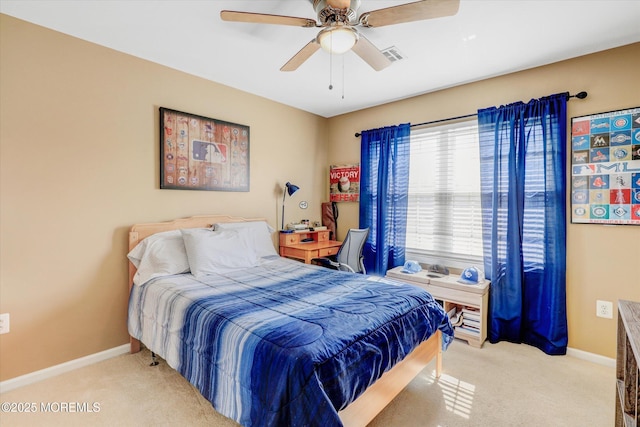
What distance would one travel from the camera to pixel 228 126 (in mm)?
3258

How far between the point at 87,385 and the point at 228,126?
2.55 m

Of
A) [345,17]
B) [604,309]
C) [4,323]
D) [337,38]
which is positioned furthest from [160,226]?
[604,309]

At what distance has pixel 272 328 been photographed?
1.48 metres

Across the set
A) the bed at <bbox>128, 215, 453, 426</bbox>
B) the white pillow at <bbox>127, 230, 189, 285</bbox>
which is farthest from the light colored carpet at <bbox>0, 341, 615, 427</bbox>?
the white pillow at <bbox>127, 230, 189, 285</bbox>

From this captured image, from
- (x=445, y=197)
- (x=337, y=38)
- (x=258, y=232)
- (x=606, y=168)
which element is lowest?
(x=258, y=232)

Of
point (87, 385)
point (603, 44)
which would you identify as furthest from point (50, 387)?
point (603, 44)

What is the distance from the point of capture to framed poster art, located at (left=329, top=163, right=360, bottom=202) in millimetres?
4109

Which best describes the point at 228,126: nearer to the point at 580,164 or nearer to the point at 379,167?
the point at 379,167

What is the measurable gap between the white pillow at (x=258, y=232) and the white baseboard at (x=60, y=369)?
1.33 metres

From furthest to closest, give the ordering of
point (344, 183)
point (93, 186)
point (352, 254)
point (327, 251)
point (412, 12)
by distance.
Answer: point (344, 183) < point (327, 251) < point (352, 254) < point (93, 186) < point (412, 12)

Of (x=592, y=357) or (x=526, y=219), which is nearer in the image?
(x=592, y=357)

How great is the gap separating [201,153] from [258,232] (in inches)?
39.7

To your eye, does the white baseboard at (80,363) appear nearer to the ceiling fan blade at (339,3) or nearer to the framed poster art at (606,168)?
the framed poster art at (606,168)

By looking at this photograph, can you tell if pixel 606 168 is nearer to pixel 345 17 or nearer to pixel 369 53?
pixel 369 53
